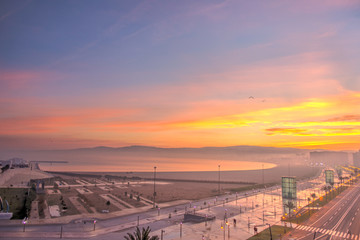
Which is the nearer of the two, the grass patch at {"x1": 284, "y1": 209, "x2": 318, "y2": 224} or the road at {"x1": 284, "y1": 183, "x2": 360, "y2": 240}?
the road at {"x1": 284, "y1": 183, "x2": 360, "y2": 240}

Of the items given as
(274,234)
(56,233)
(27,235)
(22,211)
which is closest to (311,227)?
(274,234)

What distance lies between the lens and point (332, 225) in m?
59.9

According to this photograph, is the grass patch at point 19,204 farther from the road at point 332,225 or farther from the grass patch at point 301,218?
the grass patch at point 301,218

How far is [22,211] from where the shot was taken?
221 ft

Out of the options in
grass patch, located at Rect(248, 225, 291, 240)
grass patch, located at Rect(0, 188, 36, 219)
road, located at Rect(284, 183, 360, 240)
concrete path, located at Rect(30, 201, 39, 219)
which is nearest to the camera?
grass patch, located at Rect(248, 225, 291, 240)

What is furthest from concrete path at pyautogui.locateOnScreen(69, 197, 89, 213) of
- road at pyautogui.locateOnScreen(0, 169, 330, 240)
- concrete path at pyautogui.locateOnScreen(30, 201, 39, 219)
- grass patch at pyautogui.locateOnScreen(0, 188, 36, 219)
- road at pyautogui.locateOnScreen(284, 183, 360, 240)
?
road at pyautogui.locateOnScreen(284, 183, 360, 240)

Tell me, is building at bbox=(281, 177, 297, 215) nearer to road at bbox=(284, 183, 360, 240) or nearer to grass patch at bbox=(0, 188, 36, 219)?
road at bbox=(284, 183, 360, 240)

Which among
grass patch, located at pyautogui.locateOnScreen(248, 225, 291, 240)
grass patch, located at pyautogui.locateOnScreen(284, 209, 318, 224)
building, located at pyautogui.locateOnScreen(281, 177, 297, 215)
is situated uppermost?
building, located at pyautogui.locateOnScreen(281, 177, 297, 215)

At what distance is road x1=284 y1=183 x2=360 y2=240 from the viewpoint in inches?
2030

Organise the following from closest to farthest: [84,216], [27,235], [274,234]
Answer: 1. [27,235]
2. [274,234]
3. [84,216]

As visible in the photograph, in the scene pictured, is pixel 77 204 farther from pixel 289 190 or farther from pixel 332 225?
pixel 332 225

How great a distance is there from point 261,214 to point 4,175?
402 ft

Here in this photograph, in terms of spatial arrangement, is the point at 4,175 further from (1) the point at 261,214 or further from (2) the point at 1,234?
(1) the point at 261,214

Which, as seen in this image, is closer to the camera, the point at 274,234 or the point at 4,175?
the point at 274,234
